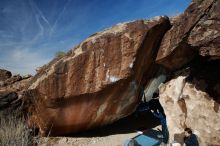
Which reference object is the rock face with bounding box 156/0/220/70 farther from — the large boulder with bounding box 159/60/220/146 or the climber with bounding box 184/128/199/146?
the climber with bounding box 184/128/199/146

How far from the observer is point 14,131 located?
6035mm

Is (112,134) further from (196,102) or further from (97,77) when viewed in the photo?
(196,102)

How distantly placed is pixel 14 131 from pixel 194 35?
422 cm

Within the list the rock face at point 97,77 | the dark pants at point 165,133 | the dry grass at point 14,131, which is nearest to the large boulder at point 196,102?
the dark pants at point 165,133

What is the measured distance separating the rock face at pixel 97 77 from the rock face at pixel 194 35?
2.90ft

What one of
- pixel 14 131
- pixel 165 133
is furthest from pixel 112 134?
pixel 14 131

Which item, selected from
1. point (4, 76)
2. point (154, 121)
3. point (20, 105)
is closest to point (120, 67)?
point (154, 121)

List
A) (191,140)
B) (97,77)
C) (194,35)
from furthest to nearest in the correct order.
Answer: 1. (97,77)
2. (191,140)
3. (194,35)

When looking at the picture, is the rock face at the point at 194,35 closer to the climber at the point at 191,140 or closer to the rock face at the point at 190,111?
the rock face at the point at 190,111

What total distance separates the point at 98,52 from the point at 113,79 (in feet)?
2.26

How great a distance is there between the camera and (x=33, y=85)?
21.7 ft

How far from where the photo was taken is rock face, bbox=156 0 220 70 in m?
4.05

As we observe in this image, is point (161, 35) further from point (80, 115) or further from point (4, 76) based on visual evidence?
point (4, 76)

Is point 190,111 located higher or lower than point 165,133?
higher
